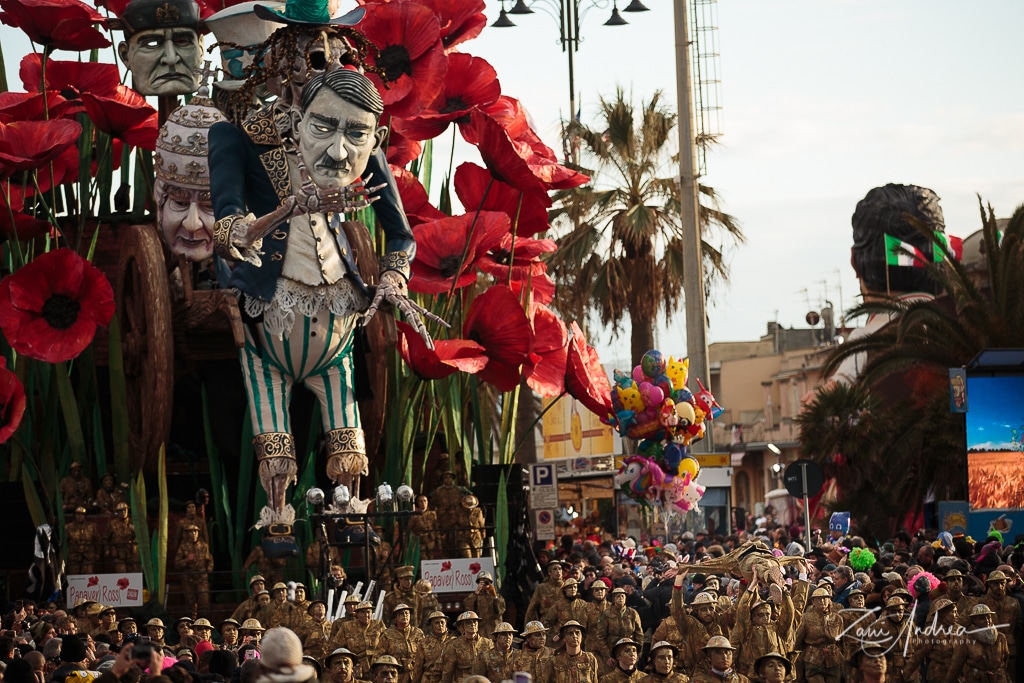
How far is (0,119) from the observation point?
56.1ft

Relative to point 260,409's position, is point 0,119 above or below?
above

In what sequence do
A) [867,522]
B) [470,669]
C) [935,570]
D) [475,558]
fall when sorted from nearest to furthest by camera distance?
[470,669]
[475,558]
[935,570]
[867,522]

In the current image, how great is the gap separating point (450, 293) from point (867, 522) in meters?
12.7

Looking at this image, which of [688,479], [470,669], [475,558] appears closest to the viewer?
[470,669]

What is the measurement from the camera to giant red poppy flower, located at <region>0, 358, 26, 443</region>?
14.8m

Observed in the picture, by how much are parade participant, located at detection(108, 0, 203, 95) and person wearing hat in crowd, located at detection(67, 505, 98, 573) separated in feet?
14.1

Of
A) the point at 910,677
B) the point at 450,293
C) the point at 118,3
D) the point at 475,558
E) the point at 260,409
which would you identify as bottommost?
the point at 910,677

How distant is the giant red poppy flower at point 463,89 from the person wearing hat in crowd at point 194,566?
4761 millimetres

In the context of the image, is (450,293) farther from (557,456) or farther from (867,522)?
(557,456)

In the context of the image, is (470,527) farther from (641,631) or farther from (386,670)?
(386,670)

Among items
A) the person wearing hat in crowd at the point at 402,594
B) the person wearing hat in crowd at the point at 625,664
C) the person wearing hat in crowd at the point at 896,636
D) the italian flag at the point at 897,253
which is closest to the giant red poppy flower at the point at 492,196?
the person wearing hat in crowd at the point at 402,594

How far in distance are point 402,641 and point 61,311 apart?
14.0 feet

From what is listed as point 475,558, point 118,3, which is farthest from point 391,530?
point 118,3

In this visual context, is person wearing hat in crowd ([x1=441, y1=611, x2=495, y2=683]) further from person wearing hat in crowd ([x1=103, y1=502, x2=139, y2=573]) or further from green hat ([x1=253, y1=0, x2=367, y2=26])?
green hat ([x1=253, y1=0, x2=367, y2=26])
